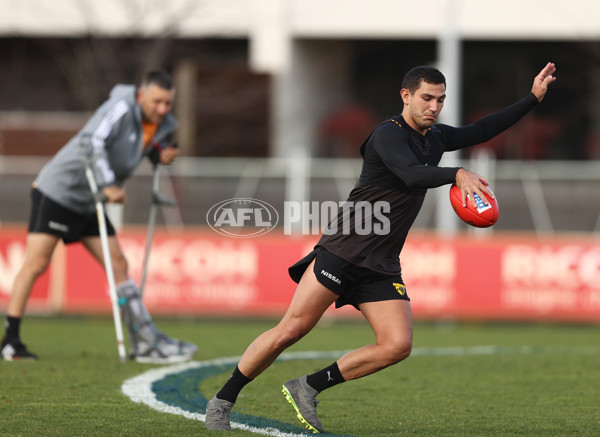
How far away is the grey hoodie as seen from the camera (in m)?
8.70

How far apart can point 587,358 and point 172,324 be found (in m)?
6.44

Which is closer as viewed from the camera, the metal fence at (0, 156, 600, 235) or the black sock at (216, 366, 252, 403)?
the black sock at (216, 366, 252, 403)

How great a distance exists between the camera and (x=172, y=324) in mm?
14625

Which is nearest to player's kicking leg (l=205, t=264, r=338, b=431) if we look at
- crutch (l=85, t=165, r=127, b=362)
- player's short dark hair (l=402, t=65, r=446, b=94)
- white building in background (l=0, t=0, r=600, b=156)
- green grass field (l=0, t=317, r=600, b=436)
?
green grass field (l=0, t=317, r=600, b=436)

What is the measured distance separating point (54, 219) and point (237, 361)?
2117mm

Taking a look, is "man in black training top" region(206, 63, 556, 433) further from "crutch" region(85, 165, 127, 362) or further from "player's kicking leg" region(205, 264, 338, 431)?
"crutch" region(85, 165, 127, 362)

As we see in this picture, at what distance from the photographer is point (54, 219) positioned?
8898 millimetres

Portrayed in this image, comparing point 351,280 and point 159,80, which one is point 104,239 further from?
point 351,280

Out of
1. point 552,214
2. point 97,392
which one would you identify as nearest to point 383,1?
point 552,214

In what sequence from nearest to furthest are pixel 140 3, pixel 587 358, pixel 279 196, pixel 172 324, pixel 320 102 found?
pixel 587 358 < pixel 172 324 < pixel 279 196 < pixel 140 3 < pixel 320 102

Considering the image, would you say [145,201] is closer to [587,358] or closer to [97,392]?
[587,358]

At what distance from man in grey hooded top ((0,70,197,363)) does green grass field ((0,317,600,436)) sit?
39 centimetres

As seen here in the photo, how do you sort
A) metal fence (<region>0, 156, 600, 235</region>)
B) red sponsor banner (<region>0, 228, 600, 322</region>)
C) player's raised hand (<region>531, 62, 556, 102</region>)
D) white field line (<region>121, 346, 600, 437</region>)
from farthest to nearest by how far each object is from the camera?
metal fence (<region>0, 156, 600, 235</region>), red sponsor banner (<region>0, 228, 600, 322</region>), player's raised hand (<region>531, 62, 556, 102</region>), white field line (<region>121, 346, 600, 437</region>)

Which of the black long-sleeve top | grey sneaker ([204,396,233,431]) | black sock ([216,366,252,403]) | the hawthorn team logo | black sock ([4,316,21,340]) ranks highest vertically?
the black long-sleeve top
